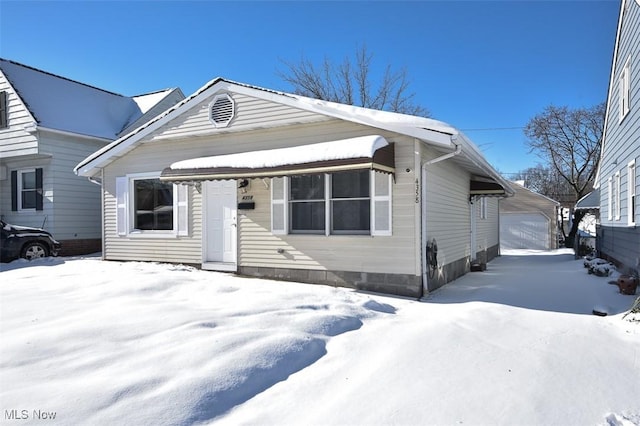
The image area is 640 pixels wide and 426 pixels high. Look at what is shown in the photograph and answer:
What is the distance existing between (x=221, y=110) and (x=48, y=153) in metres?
7.52

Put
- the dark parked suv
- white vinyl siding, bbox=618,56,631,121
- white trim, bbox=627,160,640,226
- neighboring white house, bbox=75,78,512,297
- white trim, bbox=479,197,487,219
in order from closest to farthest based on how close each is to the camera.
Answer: neighboring white house, bbox=75,78,512,297 → white trim, bbox=627,160,640,226 → white vinyl siding, bbox=618,56,631,121 → the dark parked suv → white trim, bbox=479,197,487,219

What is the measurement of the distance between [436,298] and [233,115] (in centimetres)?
548

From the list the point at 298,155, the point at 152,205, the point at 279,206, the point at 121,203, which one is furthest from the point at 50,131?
the point at 298,155

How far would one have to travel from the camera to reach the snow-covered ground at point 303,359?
112 inches

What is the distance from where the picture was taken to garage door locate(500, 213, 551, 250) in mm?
21938

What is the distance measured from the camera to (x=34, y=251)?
11195 millimetres

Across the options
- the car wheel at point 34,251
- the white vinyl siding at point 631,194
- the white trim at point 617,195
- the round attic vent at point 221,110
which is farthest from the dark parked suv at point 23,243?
the white trim at point 617,195

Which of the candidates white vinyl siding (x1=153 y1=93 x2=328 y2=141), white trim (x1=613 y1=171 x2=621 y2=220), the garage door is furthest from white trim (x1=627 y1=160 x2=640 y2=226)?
the garage door

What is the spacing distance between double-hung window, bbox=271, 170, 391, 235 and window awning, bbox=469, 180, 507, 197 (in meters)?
5.48

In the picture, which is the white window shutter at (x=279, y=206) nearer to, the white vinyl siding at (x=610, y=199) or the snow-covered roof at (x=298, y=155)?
the snow-covered roof at (x=298, y=155)

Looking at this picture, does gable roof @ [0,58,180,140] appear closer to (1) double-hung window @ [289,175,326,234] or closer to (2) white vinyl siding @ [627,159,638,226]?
(1) double-hung window @ [289,175,326,234]

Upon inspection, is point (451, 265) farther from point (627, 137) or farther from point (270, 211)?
point (627, 137)

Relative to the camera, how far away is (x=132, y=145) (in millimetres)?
10047

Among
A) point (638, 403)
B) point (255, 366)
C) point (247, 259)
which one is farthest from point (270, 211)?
point (638, 403)
